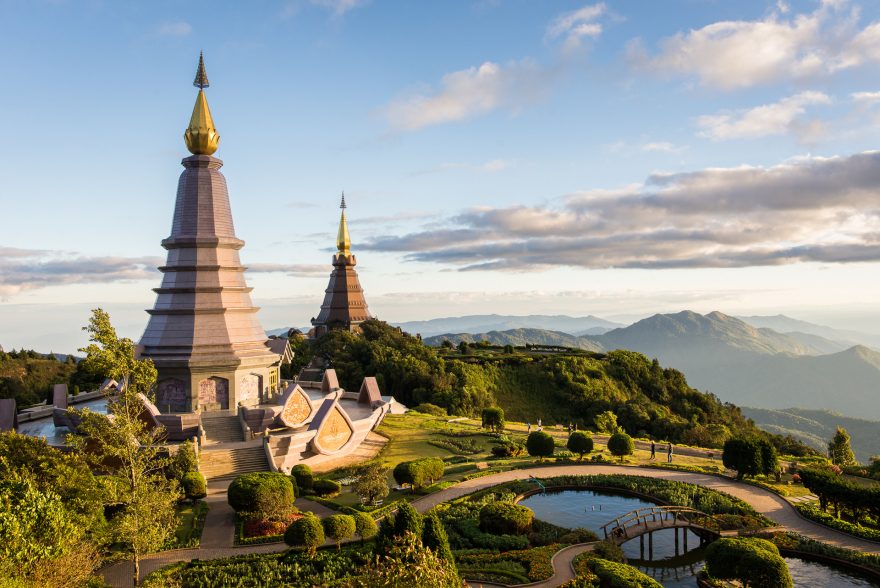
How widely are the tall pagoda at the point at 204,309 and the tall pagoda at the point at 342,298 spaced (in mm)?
40477

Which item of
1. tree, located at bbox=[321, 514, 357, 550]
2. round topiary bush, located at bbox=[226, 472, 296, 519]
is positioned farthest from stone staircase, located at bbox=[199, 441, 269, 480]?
tree, located at bbox=[321, 514, 357, 550]

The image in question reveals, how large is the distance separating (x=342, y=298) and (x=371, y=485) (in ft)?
190

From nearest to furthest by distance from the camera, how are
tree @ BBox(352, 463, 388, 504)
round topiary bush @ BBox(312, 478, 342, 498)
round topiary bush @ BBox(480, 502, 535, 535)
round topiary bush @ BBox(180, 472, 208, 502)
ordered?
round topiary bush @ BBox(480, 502, 535, 535) → tree @ BBox(352, 463, 388, 504) → round topiary bush @ BBox(180, 472, 208, 502) → round topiary bush @ BBox(312, 478, 342, 498)

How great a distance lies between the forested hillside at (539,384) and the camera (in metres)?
58.8

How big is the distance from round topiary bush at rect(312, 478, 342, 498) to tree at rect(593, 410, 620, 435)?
31886 mm

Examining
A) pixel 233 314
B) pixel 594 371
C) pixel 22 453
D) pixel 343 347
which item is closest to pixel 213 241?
pixel 233 314

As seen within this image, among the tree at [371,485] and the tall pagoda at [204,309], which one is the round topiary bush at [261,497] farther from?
the tall pagoda at [204,309]

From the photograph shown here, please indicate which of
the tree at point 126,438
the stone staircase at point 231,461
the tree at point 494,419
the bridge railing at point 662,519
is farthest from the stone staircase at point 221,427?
the bridge railing at point 662,519

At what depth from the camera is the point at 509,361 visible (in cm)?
7444

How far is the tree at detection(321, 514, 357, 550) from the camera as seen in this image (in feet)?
70.1

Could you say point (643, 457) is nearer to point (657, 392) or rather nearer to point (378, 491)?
point (378, 491)

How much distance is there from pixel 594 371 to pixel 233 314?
48951 millimetres

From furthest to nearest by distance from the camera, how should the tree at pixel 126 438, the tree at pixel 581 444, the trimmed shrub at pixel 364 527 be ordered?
the tree at pixel 581 444 → the trimmed shrub at pixel 364 527 → the tree at pixel 126 438

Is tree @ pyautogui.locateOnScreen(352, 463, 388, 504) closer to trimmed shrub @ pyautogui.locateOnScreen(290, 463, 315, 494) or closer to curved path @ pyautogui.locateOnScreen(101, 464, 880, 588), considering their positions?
curved path @ pyautogui.locateOnScreen(101, 464, 880, 588)
